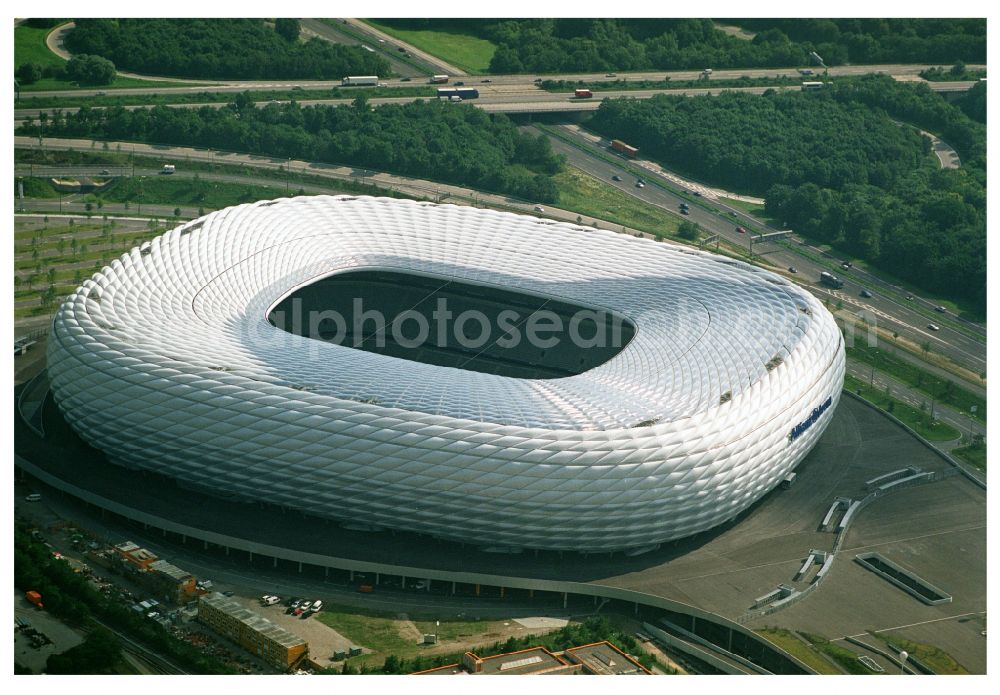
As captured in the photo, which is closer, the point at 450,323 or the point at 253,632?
the point at 253,632

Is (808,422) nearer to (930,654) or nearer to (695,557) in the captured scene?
(695,557)

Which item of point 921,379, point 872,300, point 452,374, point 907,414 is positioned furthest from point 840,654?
point 872,300

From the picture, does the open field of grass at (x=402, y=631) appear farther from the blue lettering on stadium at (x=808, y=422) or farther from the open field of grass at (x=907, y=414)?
the open field of grass at (x=907, y=414)

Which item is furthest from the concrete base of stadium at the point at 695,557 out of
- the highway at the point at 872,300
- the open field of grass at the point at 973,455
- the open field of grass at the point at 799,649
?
the highway at the point at 872,300

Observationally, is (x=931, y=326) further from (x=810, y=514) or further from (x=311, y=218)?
(x=311, y=218)

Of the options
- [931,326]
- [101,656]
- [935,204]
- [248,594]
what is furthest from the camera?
[935,204]

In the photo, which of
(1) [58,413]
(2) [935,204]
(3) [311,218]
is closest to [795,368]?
(3) [311,218]
